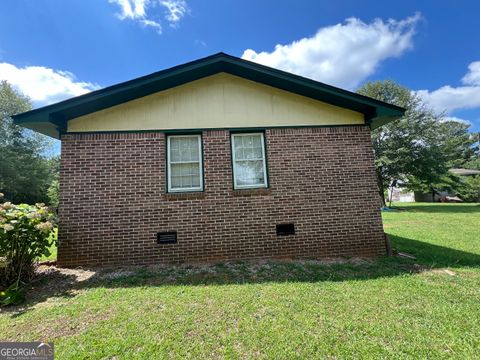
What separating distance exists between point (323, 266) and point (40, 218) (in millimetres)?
5637

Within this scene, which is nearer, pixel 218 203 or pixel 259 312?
pixel 259 312

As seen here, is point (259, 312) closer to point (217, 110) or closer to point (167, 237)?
point (167, 237)

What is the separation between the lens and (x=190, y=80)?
625 cm

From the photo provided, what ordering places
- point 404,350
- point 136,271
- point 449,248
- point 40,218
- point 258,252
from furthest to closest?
point 449,248 < point 258,252 < point 136,271 < point 40,218 < point 404,350

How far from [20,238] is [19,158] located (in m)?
23.2

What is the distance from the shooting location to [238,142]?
6387 millimetres

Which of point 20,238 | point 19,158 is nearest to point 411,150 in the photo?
point 20,238

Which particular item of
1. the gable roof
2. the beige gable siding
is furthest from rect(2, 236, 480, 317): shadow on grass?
the gable roof

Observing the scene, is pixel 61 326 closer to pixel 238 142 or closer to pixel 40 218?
pixel 40 218

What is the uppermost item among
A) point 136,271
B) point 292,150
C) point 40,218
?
point 292,150

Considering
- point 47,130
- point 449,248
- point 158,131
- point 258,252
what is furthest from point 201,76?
point 449,248

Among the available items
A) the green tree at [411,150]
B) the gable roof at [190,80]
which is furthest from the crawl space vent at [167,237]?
the green tree at [411,150]

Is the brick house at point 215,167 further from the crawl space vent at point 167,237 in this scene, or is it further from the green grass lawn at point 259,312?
the green grass lawn at point 259,312

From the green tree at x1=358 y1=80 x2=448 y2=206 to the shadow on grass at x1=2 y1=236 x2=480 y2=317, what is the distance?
58.6ft
